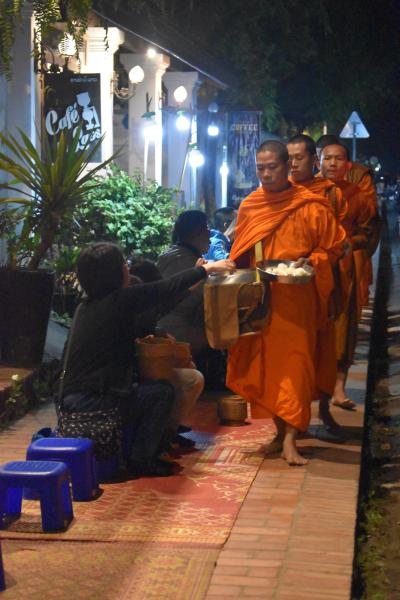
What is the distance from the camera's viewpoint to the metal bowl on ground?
22.0ft

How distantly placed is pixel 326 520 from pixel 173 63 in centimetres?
1379

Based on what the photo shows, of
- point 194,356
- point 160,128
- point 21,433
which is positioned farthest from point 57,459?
point 160,128

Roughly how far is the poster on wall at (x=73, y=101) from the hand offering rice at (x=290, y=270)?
633cm

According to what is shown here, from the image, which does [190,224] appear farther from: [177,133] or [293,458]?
[177,133]

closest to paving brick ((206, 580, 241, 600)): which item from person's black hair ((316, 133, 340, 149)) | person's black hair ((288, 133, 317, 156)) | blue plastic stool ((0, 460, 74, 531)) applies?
blue plastic stool ((0, 460, 74, 531))

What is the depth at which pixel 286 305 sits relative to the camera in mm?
6941

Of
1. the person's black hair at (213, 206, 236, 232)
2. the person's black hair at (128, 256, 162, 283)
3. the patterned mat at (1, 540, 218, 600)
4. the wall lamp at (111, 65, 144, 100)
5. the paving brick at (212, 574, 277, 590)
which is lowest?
the patterned mat at (1, 540, 218, 600)

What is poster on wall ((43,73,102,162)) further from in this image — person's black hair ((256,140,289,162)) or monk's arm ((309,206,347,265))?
monk's arm ((309,206,347,265))

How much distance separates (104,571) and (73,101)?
863cm

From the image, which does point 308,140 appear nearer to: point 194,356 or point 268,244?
point 268,244

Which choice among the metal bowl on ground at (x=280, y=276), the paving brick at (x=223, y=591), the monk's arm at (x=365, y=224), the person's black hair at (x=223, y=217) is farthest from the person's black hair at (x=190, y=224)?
the person's black hair at (x=223, y=217)

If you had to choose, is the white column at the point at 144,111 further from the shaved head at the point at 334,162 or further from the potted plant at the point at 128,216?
the shaved head at the point at 334,162

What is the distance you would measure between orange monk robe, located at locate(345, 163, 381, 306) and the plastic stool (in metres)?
3.99

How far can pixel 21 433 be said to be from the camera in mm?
7656
